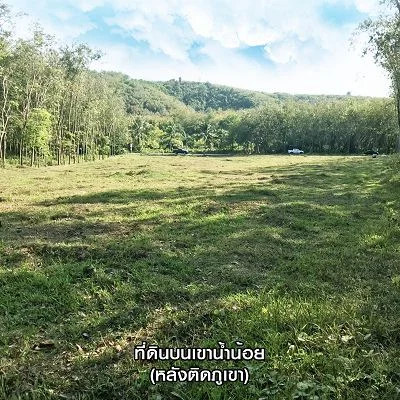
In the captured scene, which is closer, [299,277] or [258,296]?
[258,296]

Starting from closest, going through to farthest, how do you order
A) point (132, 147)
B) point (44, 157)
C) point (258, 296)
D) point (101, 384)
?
point (101, 384), point (258, 296), point (44, 157), point (132, 147)

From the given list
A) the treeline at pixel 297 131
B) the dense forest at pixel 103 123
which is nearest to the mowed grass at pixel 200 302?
the dense forest at pixel 103 123

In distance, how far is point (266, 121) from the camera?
109625mm

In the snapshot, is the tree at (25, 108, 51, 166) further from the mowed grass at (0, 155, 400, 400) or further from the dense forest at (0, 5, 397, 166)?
the mowed grass at (0, 155, 400, 400)

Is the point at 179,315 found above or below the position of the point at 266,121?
below

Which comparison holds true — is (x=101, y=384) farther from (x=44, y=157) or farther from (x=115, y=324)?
(x=44, y=157)

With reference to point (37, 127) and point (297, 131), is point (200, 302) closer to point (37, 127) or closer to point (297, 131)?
point (37, 127)

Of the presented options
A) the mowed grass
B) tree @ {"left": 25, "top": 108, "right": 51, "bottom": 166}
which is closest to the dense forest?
tree @ {"left": 25, "top": 108, "right": 51, "bottom": 166}

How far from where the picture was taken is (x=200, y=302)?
6.34 meters

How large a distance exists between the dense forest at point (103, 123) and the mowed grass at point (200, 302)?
32.2m

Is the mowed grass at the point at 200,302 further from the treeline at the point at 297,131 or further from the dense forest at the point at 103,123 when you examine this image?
the treeline at the point at 297,131

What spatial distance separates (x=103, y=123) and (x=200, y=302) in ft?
263

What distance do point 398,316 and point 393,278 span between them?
6.08ft

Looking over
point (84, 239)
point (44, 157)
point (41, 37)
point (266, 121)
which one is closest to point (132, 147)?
point (266, 121)
